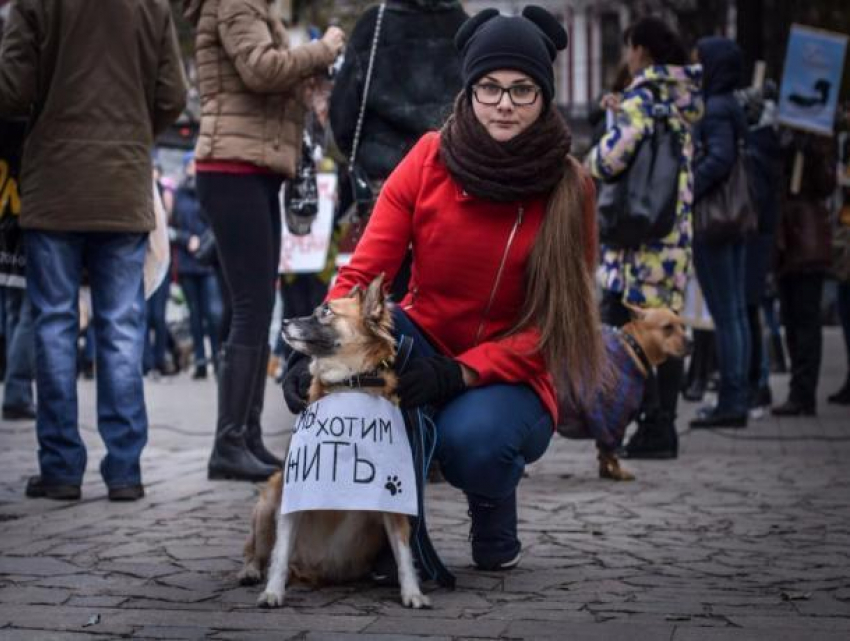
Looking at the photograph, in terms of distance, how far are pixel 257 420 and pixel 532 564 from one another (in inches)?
105

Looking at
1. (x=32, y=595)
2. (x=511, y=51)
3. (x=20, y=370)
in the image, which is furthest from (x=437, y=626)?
(x=20, y=370)

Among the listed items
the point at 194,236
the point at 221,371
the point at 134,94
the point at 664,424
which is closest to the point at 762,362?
the point at 664,424

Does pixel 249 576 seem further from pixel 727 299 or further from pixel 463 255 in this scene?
pixel 727 299

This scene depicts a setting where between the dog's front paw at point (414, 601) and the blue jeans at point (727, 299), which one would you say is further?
the blue jeans at point (727, 299)

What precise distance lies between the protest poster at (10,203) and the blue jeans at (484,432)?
8.20 ft

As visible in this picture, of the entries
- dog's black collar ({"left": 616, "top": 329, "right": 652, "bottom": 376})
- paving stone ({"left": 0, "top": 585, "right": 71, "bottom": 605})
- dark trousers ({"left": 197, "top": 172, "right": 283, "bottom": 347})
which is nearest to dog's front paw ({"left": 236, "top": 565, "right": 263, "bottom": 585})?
paving stone ({"left": 0, "top": 585, "right": 71, "bottom": 605})

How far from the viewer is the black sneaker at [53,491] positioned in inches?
272

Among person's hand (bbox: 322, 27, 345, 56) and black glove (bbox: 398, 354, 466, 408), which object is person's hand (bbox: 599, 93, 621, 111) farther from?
black glove (bbox: 398, 354, 466, 408)

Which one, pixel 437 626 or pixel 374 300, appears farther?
pixel 374 300

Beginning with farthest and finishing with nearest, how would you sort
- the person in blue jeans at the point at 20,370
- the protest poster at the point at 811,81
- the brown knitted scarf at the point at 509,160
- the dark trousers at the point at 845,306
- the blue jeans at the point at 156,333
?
the blue jeans at the point at 156,333
the dark trousers at the point at 845,306
the protest poster at the point at 811,81
the person in blue jeans at the point at 20,370
the brown knitted scarf at the point at 509,160

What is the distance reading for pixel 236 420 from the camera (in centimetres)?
757

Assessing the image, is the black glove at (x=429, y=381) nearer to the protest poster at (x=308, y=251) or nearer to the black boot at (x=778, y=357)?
the protest poster at (x=308, y=251)

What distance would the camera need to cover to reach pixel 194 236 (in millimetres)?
17312

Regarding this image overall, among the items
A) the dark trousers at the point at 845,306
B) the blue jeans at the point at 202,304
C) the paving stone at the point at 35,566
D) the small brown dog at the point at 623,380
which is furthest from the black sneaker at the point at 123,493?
the blue jeans at the point at 202,304
